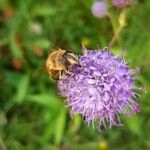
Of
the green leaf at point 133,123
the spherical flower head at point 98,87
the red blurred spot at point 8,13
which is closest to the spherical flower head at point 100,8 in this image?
the spherical flower head at point 98,87

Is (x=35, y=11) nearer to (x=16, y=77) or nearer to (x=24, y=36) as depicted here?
(x=24, y=36)

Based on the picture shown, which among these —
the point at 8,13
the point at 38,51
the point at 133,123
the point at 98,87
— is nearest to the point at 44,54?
the point at 38,51

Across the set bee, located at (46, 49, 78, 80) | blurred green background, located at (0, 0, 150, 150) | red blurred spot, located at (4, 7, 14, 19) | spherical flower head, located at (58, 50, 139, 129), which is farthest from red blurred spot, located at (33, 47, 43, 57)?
bee, located at (46, 49, 78, 80)

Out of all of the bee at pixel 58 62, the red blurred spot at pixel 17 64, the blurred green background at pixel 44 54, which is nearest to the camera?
the bee at pixel 58 62

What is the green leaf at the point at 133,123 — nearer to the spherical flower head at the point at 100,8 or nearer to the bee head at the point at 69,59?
the spherical flower head at the point at 100,8

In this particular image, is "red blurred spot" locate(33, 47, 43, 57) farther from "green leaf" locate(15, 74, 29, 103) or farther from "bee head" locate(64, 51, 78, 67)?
"bee head" locate(64, 51, 78, 67)

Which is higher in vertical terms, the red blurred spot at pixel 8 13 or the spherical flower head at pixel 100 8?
the red blurred spot at pixel 8 13

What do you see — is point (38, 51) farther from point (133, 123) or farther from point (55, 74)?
point (55, 74)
